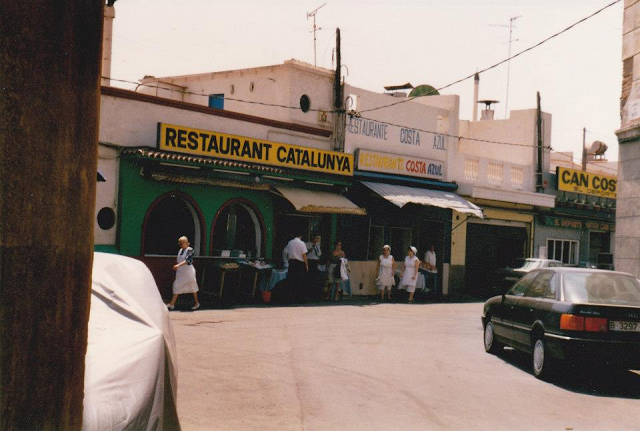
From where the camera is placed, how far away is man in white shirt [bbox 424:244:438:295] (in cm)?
2483

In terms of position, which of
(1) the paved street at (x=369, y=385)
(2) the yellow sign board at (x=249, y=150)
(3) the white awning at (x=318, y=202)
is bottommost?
(1) the paved street at (x=369, y=385)

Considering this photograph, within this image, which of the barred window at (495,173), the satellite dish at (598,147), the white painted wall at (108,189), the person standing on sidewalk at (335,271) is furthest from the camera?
the satellite dish at (598,147)

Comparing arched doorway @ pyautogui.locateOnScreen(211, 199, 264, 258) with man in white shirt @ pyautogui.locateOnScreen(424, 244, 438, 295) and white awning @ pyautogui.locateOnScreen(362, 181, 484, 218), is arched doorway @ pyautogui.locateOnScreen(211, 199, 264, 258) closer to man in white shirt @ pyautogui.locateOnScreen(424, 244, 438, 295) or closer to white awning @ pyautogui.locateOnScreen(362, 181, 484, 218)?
white awning @ pyautogui.locateOnScreen(362, 181, 484, 218)

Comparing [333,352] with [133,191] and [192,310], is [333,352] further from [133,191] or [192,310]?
[133,191]

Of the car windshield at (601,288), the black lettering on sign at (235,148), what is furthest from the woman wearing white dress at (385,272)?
the car windshield at (601,288)

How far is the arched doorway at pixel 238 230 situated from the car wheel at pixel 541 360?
11.1 meters

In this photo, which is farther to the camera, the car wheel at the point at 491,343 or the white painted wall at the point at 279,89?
the white painted wall at the point at 279,89

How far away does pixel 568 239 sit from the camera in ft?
107

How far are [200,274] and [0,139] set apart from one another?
16.3 m

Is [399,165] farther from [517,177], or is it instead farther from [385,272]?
[517,177]

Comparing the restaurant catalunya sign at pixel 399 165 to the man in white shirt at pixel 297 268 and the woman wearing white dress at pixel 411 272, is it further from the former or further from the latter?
the man in white shirt at pixel 297 268

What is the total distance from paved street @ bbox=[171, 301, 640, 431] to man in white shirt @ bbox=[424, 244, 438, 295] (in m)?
10.3

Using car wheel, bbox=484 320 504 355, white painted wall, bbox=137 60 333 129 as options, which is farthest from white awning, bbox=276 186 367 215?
car wheel, bbox=484 320 504 355

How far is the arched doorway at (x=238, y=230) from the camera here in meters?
20.1
